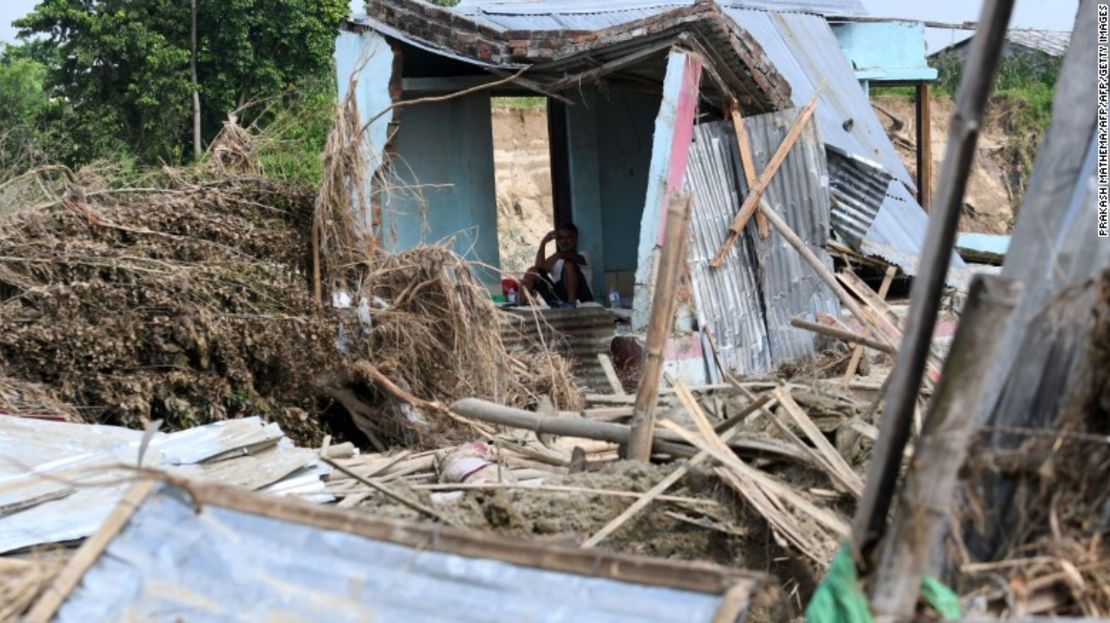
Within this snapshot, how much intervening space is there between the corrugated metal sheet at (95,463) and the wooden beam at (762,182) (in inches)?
190

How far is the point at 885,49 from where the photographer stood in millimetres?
15523

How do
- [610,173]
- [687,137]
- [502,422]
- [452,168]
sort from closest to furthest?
[502,422], [687,137], [452,168], [610,173]

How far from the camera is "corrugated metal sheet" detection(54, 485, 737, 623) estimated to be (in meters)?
3.16

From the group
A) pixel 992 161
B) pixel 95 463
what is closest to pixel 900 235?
pixel 95 463

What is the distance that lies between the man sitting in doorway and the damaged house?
586 mm

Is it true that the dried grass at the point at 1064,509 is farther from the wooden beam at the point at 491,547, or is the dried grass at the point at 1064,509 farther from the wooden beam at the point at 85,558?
the wooden beam at the point at 85,558

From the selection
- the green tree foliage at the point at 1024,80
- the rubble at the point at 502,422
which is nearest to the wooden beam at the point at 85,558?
the rubble at the point at 502,422

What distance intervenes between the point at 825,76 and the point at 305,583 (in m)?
10.9

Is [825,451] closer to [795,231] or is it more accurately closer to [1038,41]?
[795,231]

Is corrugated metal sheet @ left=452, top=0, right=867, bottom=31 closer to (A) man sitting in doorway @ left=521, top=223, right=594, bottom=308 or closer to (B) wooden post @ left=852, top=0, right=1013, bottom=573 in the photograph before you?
A: (A) man sitting in doorway @ left=521, top=223, right=594, bottom=308

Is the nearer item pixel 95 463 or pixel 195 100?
pixel 95 463

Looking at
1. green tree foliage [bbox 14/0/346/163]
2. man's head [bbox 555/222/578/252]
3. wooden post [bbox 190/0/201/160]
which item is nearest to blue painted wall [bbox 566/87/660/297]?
man's head [bbox 555/222/578/252]

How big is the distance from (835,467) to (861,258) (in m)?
6.54

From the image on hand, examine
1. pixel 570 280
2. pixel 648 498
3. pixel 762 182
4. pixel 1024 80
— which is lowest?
pixel 648 498
